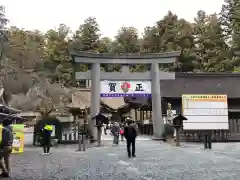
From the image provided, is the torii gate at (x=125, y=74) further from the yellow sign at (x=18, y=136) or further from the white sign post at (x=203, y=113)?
the yellow sign at (x=18, y=136)

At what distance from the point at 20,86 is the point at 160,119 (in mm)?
11504

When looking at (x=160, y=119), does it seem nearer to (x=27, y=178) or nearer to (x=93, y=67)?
(x=93, y=67)

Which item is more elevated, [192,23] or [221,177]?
[192,23]

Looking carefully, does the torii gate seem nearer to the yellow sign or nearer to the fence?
the fence

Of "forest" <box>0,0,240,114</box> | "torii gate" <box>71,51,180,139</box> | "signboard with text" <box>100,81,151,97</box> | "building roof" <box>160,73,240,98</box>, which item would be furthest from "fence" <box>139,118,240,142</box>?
"forest" <box>0,0,240,114</box>

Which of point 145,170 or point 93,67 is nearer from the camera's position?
point 145,170

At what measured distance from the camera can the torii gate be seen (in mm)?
26531

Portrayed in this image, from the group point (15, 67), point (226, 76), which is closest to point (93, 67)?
point (15, 67)

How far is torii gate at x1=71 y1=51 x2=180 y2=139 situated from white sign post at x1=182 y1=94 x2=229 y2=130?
2.13 metres

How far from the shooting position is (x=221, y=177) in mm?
8766

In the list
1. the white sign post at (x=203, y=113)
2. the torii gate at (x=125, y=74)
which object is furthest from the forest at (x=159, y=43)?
the white sign post at (x=203, y=113)

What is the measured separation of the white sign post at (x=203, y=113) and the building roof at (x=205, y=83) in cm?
822

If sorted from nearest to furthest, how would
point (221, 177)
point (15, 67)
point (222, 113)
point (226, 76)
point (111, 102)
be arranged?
point (221, 177) < point (15, 67) < point (222, 113) < point (226, 76) < point (111, 102)

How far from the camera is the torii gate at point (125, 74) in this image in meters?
26.5
